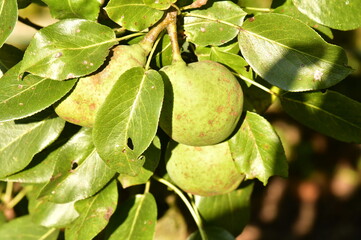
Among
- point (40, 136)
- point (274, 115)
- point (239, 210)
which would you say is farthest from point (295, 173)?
point (40, 136)

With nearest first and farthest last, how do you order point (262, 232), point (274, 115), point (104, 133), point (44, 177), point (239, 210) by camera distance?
point (104, 133), point (44, 177), point (239, 210), point (274, 115), point (262, 232)

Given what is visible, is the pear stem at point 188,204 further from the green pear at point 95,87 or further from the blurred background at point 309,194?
the blurred background at point 309,194

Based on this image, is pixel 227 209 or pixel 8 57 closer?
pixel 8 57

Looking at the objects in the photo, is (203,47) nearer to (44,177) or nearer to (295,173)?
(44,177)

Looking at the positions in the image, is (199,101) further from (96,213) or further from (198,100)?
(96,213)

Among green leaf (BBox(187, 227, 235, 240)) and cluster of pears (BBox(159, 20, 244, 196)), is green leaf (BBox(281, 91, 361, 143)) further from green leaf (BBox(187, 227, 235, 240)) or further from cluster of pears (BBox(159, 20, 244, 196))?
green leaf (BBox(187, 227, 235, 240))

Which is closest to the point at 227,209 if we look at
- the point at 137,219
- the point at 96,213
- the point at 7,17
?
the point at 137,219
